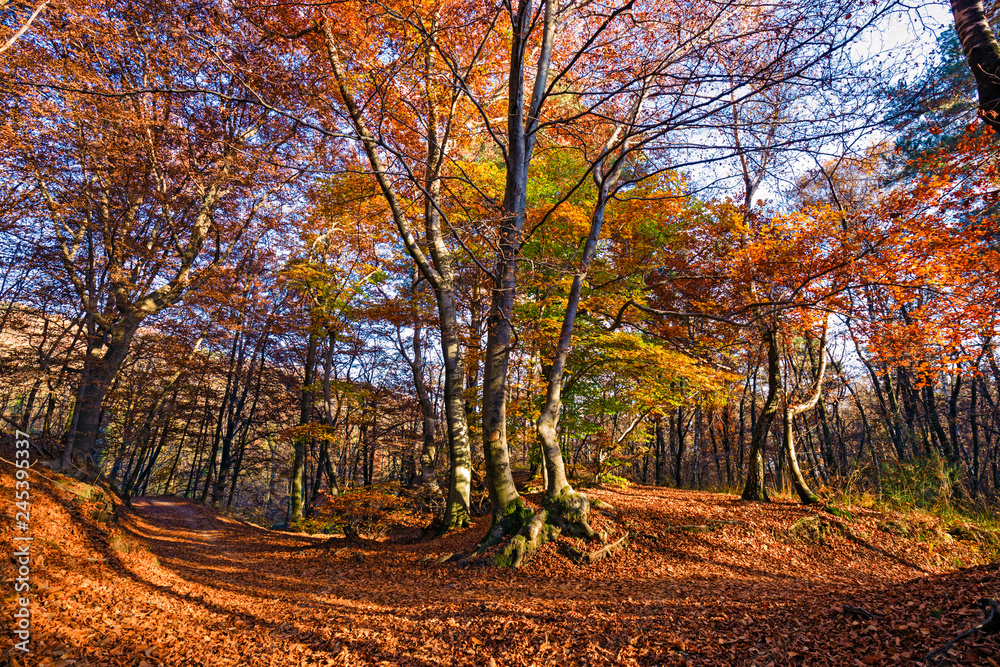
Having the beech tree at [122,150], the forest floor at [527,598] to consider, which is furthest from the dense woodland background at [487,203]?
the forest floor at [527,598]

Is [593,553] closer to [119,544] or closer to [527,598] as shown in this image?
[527,598]

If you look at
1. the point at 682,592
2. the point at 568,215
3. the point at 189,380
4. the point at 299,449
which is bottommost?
the point at 682,592

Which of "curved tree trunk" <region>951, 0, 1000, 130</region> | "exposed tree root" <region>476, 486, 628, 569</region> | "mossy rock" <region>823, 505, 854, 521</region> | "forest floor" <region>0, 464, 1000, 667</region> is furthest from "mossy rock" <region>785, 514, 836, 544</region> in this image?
"curved tree trunk" <region>951, 0, 1000, 130</region>

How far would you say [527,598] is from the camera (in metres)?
4.95

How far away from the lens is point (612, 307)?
1055cm

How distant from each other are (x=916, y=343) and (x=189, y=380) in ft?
73.5

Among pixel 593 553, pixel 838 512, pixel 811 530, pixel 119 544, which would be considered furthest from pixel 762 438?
pixel 119 544

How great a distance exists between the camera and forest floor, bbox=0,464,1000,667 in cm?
319

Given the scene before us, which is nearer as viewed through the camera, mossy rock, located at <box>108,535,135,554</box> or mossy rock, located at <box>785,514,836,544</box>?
mossy rock, located at <box>108,535,135,554</box>

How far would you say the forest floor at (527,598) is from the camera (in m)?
3.19

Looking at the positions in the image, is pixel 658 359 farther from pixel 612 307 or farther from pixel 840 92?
pixel 840 92

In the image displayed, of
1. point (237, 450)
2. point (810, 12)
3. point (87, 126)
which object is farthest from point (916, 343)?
point (237, 450)

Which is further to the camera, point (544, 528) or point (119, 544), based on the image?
point (544, 528)

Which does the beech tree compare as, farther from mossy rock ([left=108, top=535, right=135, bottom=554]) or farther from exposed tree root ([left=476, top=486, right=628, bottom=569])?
exposed tree root ([left=476, top=486, right=628, bottom=569])
